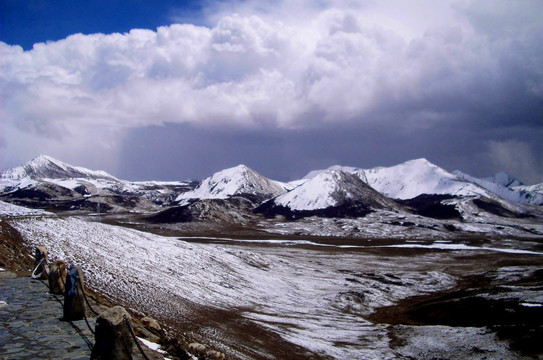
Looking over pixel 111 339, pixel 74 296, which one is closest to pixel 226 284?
pixel 74 296

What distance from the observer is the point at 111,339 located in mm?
9836

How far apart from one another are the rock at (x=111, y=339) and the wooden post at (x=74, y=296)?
13.2 feet

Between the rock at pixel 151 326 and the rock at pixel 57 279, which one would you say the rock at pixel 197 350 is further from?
the rock at pixel 57 279

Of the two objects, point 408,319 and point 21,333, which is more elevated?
point 21,333

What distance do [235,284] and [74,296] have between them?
1201 inches

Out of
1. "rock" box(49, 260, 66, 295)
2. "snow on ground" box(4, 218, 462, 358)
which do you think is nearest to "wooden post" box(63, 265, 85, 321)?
"rock" box(49, 260, 66, 295)

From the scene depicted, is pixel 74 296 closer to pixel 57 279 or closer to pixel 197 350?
pixel 57 279

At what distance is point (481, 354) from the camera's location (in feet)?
89.1

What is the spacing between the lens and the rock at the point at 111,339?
976 cm

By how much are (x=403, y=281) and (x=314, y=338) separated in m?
38.0

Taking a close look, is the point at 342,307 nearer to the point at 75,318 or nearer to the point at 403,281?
the point at 403,281

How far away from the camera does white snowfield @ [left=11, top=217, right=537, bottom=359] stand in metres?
28.0

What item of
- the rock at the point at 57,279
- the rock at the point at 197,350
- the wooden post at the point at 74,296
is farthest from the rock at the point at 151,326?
the wooden post at the point at 74,296

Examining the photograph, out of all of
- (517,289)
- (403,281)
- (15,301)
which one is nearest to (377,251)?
(403,281)
